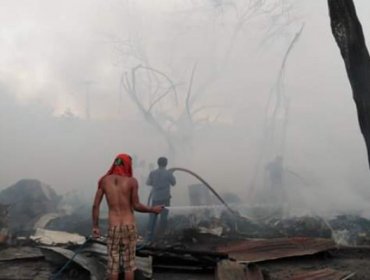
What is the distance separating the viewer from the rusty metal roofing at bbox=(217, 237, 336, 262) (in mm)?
6645

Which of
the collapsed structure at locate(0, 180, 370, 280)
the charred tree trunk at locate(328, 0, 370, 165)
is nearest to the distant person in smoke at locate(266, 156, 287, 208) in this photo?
the collapsed structure at locate(0, 180, 370, 280)

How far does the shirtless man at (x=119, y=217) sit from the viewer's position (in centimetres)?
477

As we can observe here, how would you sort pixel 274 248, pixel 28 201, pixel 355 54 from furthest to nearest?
pixel 28 201, pixel 274 248, pixel 355 54

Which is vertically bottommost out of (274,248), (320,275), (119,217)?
(320,275)

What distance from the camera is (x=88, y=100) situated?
18391 millimetres

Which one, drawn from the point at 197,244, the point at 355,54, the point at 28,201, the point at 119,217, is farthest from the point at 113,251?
the point at 28,201

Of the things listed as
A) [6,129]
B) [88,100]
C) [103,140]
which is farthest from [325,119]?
[6,129]

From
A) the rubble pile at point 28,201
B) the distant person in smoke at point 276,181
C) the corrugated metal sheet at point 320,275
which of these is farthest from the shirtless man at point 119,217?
the distant person in smoke at point 276,181

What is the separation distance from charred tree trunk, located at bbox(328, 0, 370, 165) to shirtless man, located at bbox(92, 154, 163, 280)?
8.86 feet

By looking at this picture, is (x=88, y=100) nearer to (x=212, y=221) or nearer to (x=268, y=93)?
(x=268, y=93)

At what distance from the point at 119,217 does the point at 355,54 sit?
3.18 meters

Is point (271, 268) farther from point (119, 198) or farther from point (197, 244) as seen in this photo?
point (119, 198)

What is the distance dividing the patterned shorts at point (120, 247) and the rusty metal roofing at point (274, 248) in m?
2.07

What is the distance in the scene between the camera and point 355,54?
557 cm
